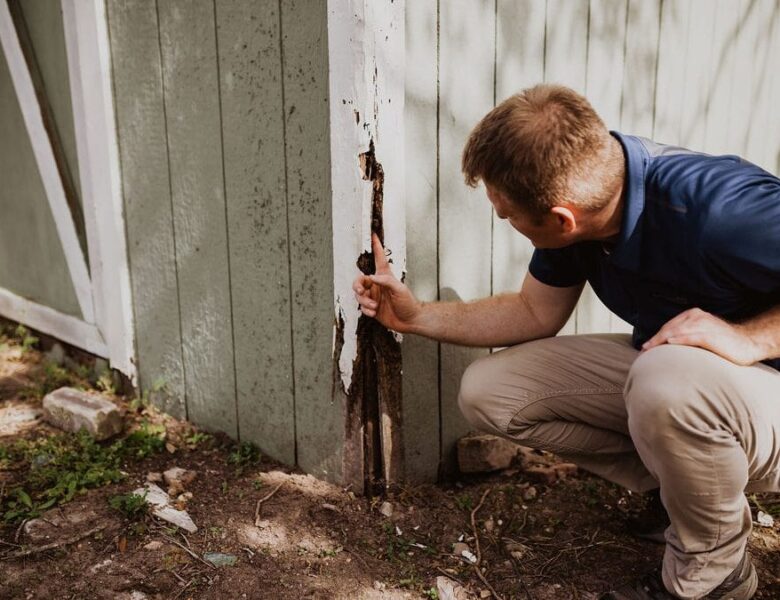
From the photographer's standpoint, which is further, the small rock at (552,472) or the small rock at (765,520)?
the small rock at (552,472)

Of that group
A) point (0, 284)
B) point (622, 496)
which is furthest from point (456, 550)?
point (0, 284)

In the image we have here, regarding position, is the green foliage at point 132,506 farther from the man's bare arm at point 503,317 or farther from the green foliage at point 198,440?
the man's bare arm at point 503,317

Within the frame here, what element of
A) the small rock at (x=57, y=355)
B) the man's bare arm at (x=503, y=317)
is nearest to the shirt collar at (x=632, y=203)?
the man's bare arm at (x=503, y=317)

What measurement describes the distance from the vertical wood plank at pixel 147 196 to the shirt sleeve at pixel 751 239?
2.08m

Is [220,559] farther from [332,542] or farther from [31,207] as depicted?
[31,207]

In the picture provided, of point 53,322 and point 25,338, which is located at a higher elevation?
point 53,322

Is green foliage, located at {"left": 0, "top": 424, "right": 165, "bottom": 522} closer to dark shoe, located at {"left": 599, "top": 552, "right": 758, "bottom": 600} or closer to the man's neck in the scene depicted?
dark shoe, located at {"left": 599, "top": 552, "right": 758, "bottom": 600}

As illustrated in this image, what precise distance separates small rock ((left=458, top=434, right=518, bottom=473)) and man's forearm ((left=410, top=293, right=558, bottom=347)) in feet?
1.35

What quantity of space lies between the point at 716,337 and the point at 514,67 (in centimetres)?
123

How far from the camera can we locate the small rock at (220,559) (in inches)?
96.1

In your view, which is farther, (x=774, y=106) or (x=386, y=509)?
(x=774, y=106)

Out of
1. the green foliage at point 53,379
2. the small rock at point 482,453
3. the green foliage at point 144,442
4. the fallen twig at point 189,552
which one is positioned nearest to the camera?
the fallen twig at point 189,552

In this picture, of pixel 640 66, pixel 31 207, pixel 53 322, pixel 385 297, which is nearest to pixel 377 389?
pixel 385 297

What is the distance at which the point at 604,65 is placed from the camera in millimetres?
3193
